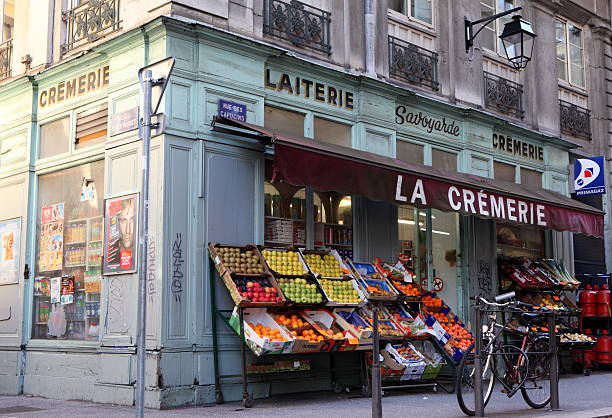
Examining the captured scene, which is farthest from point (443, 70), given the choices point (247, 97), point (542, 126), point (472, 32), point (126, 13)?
point (126, 13)

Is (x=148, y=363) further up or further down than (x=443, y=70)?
further down

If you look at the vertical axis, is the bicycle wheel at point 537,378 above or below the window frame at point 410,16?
below

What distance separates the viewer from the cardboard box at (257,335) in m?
9.86

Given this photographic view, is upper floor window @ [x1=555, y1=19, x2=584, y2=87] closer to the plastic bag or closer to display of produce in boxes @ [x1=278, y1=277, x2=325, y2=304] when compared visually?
display of produce in boxes @ [x1=278, y1=277, x2=325, y2=304]

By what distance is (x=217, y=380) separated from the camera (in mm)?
10328

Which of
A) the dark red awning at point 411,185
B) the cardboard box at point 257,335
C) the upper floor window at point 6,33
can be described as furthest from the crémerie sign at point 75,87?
the cardboard box at point 257,335

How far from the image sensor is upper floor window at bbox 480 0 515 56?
54.9 ft

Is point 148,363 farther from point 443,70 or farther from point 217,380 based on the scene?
point 443,70

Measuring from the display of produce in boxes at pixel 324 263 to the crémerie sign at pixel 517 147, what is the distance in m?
5.93

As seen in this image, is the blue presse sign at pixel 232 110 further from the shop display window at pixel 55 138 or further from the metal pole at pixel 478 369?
the metal pole at pixel 478 369

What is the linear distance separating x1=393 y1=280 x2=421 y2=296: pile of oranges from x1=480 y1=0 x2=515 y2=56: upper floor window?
6341mm

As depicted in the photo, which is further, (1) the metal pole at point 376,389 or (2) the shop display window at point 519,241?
(2) the shop display window at point 519,241

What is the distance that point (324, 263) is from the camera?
11.7 metres

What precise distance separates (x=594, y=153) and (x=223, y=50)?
38.5 feet
